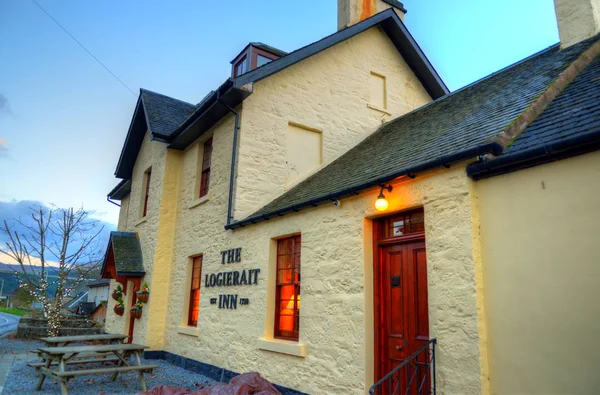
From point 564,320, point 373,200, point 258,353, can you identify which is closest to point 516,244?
point 564,320

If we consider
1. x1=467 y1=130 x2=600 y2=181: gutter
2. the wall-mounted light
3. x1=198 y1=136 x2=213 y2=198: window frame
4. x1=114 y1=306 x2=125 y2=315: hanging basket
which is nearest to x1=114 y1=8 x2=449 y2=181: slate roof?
x1=198 y1=136 x2=213 y2=198: window frame

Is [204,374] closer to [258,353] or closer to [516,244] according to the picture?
[258,353]

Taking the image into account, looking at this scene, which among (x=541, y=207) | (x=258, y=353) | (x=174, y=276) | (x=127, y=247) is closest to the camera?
(x=541, y=207)

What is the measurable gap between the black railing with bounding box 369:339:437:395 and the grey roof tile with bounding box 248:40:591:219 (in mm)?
2411

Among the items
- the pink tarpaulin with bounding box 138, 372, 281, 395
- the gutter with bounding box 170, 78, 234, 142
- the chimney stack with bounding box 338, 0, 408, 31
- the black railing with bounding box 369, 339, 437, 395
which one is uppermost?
the chimney stack with bounding box 338, 0, 408, 31

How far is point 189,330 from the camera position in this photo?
35.3 ft

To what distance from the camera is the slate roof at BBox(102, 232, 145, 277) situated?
42.7ft

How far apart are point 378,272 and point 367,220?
0.79 meters

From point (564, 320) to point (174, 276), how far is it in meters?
10.3

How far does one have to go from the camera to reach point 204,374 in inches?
384

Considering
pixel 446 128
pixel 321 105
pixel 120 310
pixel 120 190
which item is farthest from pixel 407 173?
pixel 120 190

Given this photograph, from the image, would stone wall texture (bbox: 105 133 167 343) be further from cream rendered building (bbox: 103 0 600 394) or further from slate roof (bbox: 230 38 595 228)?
slate roof (bbox: 230 38 595 228)

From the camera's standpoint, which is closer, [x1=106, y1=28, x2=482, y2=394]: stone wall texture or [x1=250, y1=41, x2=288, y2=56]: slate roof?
[x1=106, y1=28, x2=482, y2=394]: stone wall texture

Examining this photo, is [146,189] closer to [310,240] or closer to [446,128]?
[310,240]
